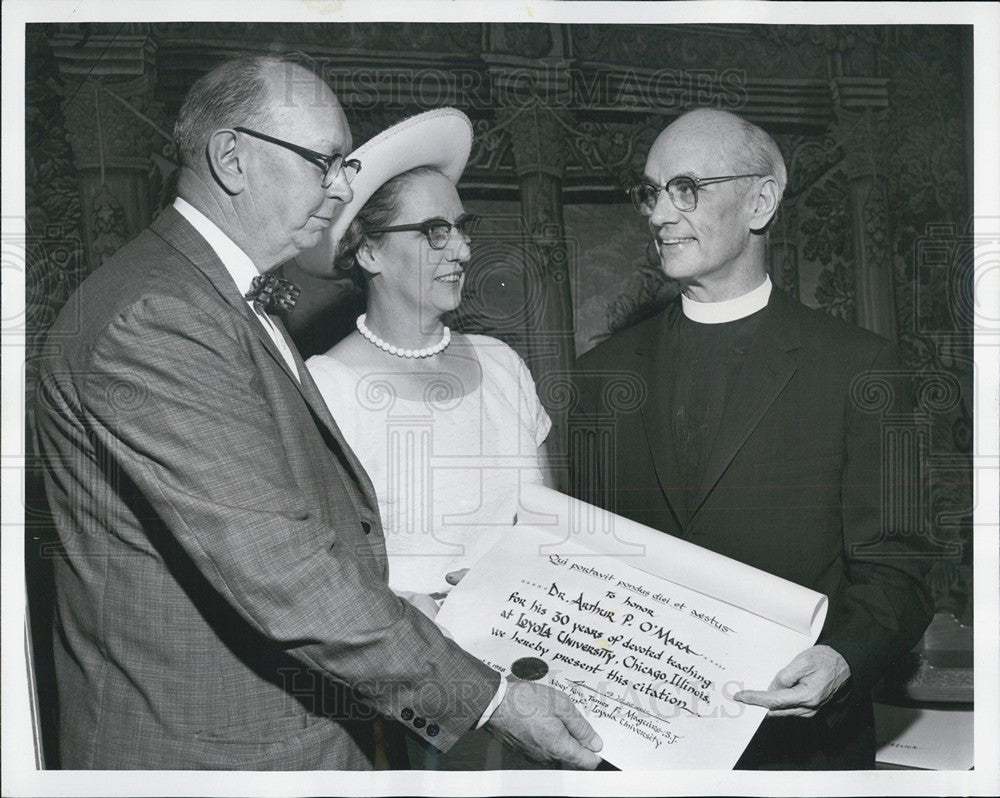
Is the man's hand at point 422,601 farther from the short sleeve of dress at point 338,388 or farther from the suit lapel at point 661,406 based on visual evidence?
the suit lapel at point 661,406

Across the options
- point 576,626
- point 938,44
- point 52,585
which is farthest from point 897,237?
point 52,585

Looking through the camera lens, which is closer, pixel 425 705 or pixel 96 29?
pixel 425 705

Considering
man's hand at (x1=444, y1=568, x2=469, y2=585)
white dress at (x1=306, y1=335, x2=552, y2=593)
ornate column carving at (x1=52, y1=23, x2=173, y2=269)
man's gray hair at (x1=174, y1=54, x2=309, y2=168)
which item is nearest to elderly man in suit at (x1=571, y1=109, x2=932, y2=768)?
white dress at (x1=306, y1=335, x2=552, y2=593)

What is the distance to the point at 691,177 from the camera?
2361 millimetres

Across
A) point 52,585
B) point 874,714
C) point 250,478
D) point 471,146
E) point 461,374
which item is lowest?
point 874,714

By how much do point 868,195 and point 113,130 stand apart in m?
1.85

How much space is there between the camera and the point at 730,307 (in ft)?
7.76

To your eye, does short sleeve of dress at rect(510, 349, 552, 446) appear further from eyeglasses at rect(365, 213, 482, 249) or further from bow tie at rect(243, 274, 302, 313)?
→ bow tie at rect(243, 274, 302, 313)

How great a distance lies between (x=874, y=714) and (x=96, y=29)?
2.52 m

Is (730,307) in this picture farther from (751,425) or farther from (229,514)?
(229,514)

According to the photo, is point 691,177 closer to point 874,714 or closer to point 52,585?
point 874,714

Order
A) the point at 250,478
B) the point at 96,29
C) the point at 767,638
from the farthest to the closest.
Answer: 1. the point at 96,29
2. the point at 767,638
3. the point at 250,478

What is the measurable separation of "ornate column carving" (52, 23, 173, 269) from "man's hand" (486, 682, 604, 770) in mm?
1417

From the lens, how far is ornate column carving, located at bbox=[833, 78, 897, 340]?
242cm
